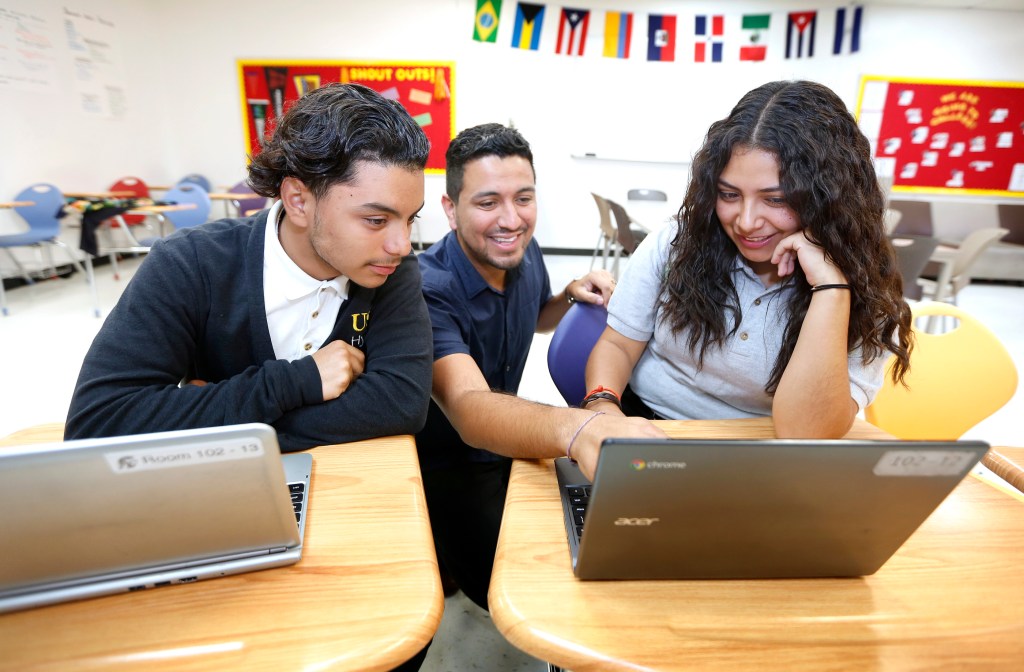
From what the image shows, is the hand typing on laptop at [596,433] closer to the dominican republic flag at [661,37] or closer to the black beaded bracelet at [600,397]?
the black beaded bracelet at [600,397]

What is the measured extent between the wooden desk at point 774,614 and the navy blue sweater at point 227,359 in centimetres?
34

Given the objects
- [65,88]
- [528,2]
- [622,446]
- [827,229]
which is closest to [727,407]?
[827,229]

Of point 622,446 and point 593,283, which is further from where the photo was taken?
point 593,283

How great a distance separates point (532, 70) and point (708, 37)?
1869mm

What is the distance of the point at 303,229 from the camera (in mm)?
990

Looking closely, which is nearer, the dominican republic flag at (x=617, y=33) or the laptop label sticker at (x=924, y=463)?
the laptop label sticker at (x=924, y=463)

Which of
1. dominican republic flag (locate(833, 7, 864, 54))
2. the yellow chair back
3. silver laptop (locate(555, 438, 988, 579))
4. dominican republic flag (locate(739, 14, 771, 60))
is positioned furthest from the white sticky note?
silver laptop (locate(555, 438, 988, 579))

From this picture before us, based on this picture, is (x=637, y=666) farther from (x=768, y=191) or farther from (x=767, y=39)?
(x=767, y=39)

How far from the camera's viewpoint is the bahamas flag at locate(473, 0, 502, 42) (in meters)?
5.74

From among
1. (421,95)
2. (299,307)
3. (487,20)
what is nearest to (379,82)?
(421,95)

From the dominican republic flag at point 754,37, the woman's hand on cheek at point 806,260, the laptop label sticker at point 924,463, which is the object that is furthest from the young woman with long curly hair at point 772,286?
the dominican republic flag at point 754,37

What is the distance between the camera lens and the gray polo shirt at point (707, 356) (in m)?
1.11

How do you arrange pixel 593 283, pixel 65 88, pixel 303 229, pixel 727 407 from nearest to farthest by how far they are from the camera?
1. pixel 303 229
2. pixel 727 407
3. pixel 593 283
4. pixel 65 88

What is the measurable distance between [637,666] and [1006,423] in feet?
10.2
